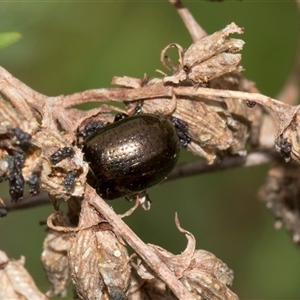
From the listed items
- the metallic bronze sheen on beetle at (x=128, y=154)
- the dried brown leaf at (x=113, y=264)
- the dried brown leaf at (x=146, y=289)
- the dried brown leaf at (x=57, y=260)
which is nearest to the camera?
the dried brown leaf at (x=113, y=264)

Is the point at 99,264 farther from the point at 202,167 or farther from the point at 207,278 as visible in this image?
the point at 202,167

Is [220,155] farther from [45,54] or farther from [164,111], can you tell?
[45,54]

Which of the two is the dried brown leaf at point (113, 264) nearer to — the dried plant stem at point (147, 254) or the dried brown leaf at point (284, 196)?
the dried plant stem at point (147, 254)

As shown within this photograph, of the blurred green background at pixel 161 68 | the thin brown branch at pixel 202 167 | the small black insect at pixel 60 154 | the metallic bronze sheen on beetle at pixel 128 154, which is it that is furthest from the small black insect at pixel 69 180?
the blurred green background at pixel 161 68

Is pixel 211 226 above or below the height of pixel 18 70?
below

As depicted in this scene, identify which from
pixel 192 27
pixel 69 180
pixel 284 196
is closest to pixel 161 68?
pixel 284 196

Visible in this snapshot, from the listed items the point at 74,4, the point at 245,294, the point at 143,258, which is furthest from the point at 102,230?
the point at 245,294
